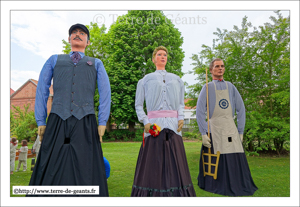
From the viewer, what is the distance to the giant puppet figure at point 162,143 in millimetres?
3422

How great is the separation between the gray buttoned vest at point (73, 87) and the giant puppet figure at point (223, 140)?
2.25 m

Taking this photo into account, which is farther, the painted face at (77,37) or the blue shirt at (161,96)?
the blue shirt at (161,96)

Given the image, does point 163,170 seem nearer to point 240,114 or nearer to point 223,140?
point 223,140

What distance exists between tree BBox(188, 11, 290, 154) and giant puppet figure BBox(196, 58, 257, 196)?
2578 mm

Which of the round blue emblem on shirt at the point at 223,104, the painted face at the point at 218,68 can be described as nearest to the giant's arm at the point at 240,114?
the round blue emblem on shirt at the point at 223,104

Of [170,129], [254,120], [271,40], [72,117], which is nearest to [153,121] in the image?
[170,129]

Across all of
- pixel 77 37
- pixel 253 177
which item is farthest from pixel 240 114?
pixel 77 37

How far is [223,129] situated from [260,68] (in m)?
3.89

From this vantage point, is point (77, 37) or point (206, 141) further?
point (206, 141)

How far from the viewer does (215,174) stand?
14.1ft

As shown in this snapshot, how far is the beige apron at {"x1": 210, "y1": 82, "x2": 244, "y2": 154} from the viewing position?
438 cm

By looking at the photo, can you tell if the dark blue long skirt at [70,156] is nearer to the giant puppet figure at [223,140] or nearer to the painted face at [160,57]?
the painted face at [160,57]

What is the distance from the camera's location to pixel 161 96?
370cm

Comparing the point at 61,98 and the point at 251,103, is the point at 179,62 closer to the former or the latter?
the point at 251,103
